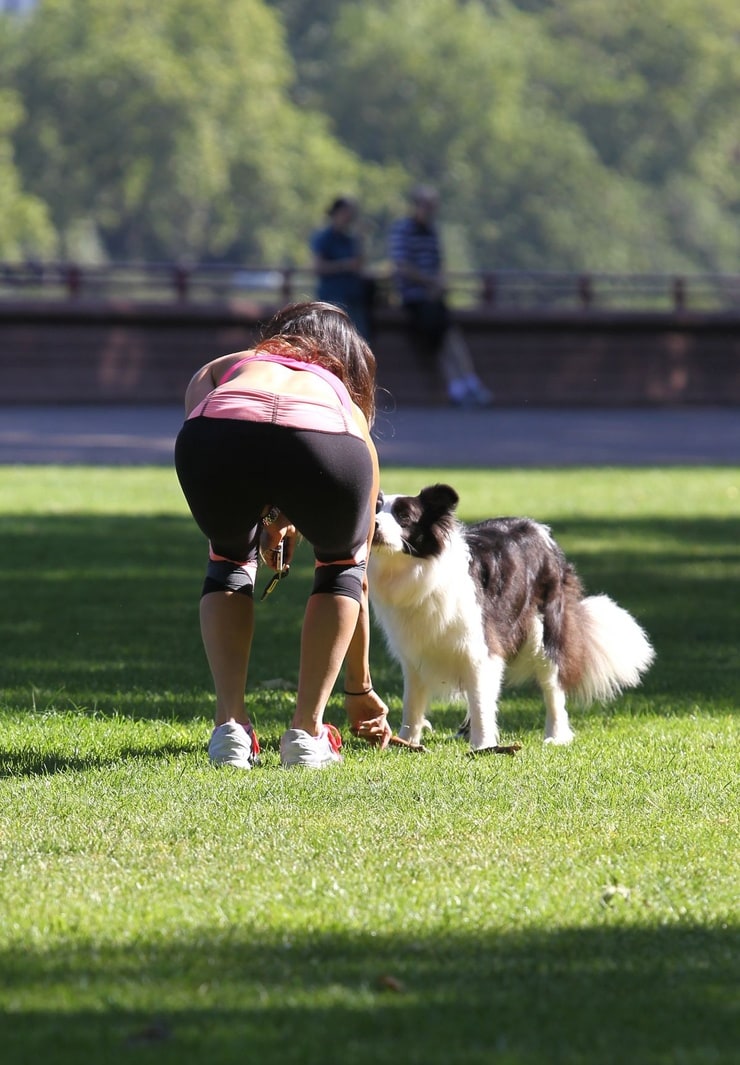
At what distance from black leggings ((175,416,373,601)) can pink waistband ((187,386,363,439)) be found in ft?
0.07

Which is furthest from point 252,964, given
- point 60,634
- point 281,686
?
point 60,634

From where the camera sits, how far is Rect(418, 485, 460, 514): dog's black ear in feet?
19.7

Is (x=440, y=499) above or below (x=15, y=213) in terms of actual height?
below

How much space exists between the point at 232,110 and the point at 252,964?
7990cm

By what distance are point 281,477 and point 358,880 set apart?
1522 millimetres

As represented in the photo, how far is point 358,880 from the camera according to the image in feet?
14.5

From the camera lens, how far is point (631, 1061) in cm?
328

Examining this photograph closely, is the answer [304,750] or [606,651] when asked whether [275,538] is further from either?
[606,651]

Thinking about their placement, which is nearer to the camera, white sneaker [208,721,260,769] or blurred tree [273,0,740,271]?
white sneaker [208,721,260,769]

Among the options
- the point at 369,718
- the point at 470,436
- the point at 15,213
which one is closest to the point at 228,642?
the point at 369,718

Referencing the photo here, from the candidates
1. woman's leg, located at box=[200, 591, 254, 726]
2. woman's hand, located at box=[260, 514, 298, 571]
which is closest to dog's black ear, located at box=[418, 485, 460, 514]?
woman's hand, located at box=[260, 514, 298, 571]

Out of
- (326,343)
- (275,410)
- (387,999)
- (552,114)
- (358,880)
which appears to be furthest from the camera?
(552,114)

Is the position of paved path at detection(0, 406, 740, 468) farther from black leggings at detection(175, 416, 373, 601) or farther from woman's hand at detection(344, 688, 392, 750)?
black leggings at detection(175, 416, 373, 601)

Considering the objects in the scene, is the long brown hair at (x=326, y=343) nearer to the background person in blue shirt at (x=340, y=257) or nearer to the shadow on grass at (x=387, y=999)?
the shadow on grass at (x=387, y=999)
